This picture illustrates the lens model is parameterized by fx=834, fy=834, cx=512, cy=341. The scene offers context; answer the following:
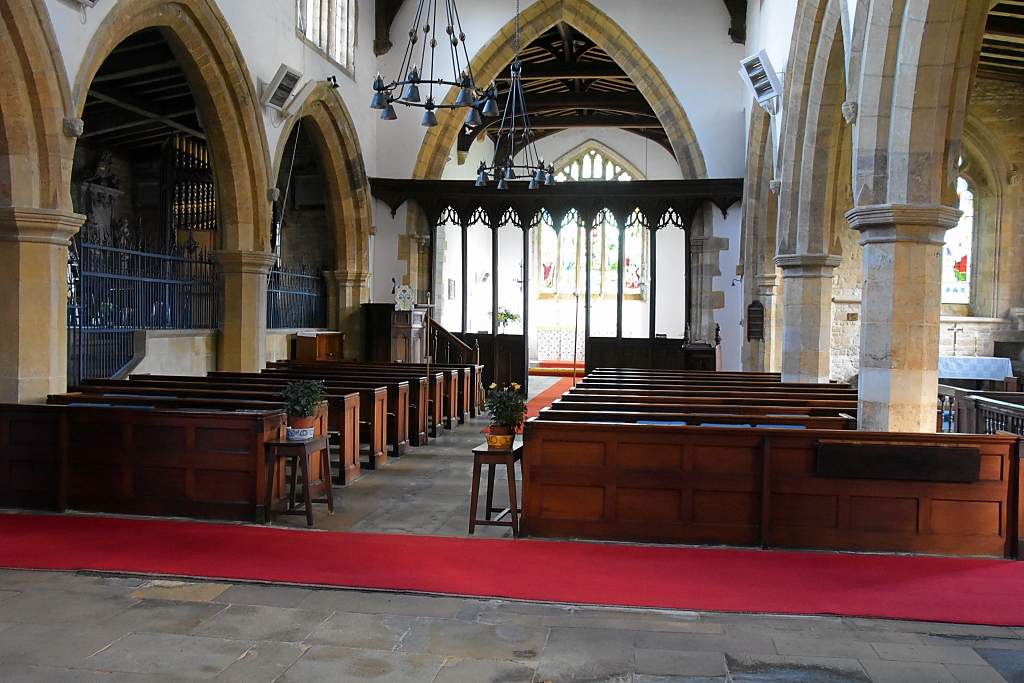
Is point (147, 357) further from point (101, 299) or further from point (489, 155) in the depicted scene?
point (489, 155)

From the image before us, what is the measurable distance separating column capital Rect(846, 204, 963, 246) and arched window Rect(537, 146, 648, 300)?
17291 mm

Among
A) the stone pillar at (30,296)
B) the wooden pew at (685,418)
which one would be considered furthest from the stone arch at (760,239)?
the stone pillar at (30,296)

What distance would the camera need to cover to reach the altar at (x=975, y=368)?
12.8m

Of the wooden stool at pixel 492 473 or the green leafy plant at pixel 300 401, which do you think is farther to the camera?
the green leafy plant at pixel 300 401

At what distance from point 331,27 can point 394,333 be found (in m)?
4.68

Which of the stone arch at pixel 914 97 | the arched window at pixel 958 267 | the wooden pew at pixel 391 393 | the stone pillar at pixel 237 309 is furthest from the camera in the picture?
the arched window at pixel 958 267

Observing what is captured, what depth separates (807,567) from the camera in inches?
171

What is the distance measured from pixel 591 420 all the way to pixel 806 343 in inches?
176

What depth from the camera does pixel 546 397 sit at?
1391cm

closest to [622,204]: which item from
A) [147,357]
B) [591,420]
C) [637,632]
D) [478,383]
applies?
[478,383]

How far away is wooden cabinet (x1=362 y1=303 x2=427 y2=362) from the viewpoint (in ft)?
40.3

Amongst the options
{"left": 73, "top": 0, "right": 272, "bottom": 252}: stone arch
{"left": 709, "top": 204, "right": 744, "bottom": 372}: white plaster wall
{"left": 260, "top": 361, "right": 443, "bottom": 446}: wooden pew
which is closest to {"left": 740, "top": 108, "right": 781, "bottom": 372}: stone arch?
{"left": 709, "top": 204, "right": 744, "bottom": 372}: white plaster wall

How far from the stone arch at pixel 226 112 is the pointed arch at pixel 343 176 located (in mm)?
2116

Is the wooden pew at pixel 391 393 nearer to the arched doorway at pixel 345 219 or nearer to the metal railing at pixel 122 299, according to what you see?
the metal railing at pixel 122 299
